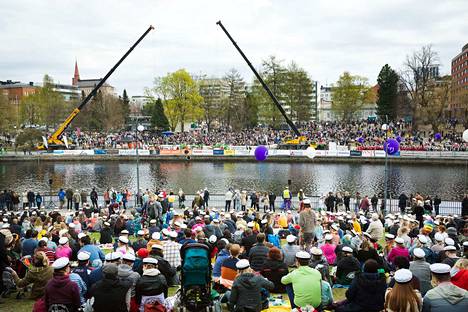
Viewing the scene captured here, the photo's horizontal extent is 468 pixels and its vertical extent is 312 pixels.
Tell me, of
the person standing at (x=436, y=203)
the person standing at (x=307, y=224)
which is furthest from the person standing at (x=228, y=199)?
the person standing at (x=307, y=224)

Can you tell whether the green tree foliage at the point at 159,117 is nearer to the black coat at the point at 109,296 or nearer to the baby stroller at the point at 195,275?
the baby stroller at the point at 195,275

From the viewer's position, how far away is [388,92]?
7850cm

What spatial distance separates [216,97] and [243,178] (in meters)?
52.0

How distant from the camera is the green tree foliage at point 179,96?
3356 inches

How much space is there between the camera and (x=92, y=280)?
25.5 feet

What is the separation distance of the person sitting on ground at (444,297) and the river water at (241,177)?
99.3ft

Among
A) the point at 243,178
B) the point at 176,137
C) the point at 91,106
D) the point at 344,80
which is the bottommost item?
the point at 243,178

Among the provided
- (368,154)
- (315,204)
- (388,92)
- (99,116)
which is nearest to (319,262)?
(315,204)

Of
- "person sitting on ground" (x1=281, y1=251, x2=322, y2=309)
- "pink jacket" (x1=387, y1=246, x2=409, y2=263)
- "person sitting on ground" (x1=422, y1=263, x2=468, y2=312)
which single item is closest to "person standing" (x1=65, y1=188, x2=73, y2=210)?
"pink jacket" (x1=387, y1=246, x2=409, y2=263)

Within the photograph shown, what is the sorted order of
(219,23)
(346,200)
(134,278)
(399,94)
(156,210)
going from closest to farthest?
(134,278), (156,210), (346,200), (219,23), (399,94)

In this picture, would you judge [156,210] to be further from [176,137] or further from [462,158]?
[176,137]

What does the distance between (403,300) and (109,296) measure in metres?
4.12

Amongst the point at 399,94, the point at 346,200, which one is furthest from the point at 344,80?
the point at 346,200

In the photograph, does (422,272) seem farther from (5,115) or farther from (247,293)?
(5,115)
